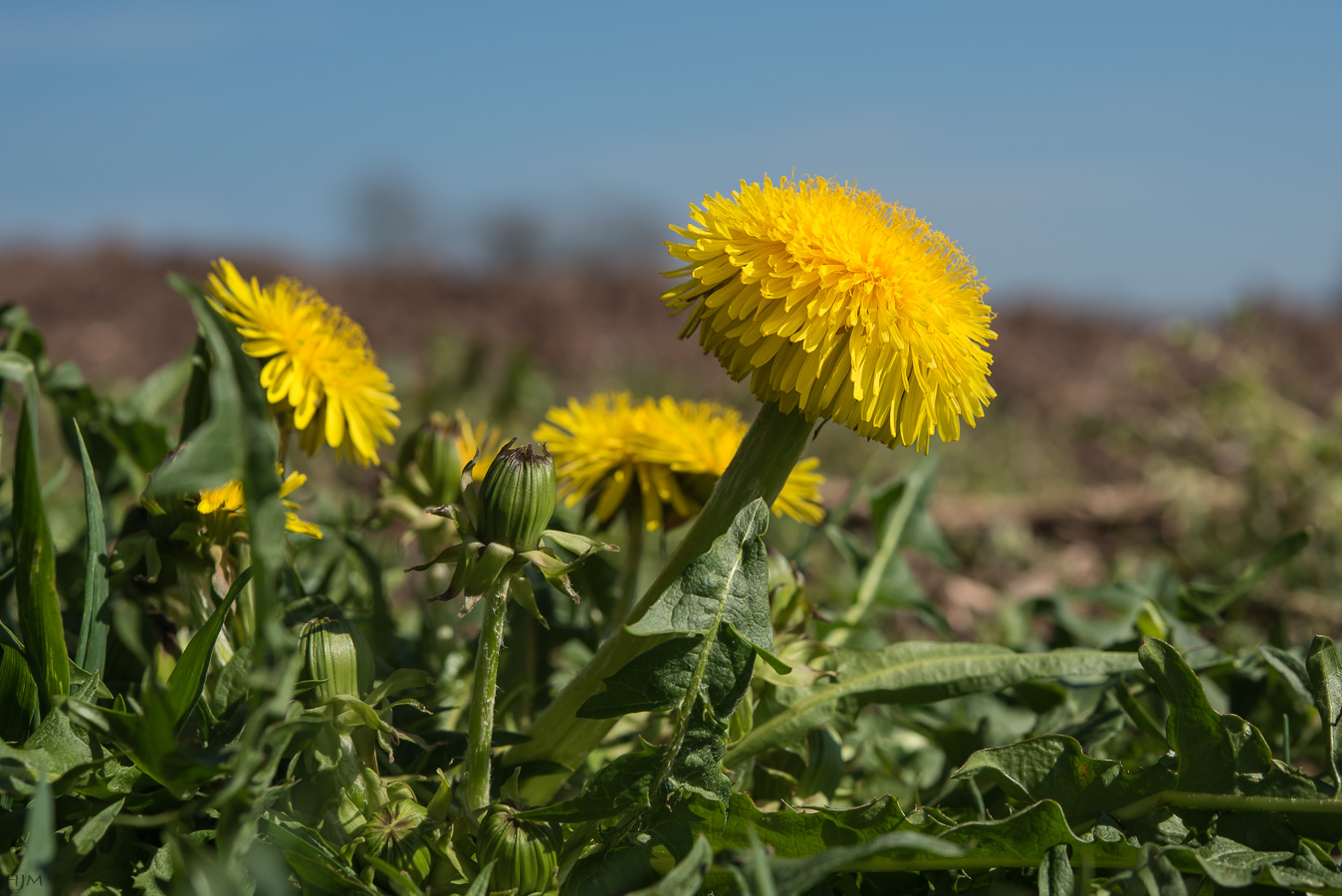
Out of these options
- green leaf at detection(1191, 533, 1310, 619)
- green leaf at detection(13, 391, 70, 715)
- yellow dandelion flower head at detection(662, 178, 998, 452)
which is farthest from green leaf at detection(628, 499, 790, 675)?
green leaf at detection(1191, 533, 1310, 619)

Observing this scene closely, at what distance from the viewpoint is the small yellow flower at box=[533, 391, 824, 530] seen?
1076 millimetres

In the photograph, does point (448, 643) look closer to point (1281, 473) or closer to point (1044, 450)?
point (1281, 473)

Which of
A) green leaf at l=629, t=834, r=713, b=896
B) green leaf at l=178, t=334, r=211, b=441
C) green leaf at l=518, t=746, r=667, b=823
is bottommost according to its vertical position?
green leaf at l=518, t=746, r=667, b=823

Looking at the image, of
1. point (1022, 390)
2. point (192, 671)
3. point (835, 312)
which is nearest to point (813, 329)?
point (835, 312)

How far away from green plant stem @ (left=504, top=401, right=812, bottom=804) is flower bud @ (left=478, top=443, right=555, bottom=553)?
148 mm

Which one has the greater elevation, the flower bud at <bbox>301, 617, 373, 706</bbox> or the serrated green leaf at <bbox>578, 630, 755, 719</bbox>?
the serrated green leaf at <bbox>578, 630, 755, 719</bbox>

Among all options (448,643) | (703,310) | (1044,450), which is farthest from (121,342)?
(703,310)

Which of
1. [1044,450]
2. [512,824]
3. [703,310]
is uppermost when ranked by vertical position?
[703,310]

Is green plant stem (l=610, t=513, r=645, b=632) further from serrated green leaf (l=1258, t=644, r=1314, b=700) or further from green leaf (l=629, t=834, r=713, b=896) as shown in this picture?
serrated green leaf (l=1258, t=644, r=1314, b=700)

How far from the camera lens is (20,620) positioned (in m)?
0.79

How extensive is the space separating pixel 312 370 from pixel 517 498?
35cm

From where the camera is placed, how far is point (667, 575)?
0.90 m

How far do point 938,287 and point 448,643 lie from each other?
2.45 ft

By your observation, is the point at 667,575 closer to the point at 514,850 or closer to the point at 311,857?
the point at 514,850
